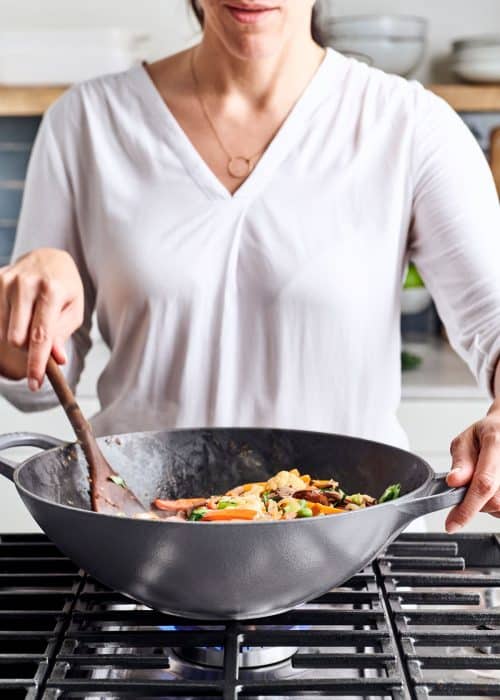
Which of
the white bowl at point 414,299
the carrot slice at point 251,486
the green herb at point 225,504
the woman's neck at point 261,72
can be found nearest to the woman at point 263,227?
the woman's neck at point 261,72

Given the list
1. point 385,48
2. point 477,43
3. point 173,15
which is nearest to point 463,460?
point 385,48

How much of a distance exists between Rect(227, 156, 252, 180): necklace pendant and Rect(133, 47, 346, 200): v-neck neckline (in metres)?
0.02

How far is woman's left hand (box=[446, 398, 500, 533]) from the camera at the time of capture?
0.87 metres

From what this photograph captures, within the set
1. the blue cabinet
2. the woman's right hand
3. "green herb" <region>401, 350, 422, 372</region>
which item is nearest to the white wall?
the blue cabinet

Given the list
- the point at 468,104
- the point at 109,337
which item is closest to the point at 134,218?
the point at 109,337

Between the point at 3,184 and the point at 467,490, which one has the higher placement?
the point at 467,490

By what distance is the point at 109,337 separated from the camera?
1510 mm

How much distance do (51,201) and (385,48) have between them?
1403 millimetres

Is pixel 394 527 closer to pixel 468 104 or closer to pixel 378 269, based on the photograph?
pixel 378 269

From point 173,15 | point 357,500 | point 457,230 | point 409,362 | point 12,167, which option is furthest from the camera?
point 12,167

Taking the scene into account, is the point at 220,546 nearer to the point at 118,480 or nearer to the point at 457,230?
the point at 118,480

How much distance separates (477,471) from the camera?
35.0 inches

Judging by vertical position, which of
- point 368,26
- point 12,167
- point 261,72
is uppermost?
point 261,72

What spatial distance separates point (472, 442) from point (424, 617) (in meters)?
0.17
